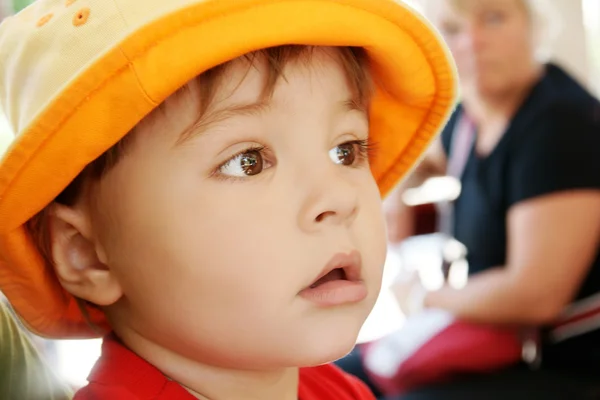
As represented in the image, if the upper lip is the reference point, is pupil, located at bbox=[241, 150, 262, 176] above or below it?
above

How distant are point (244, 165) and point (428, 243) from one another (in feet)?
3.59

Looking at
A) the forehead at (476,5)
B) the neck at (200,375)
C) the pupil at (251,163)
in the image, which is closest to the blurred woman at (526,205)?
the forehead at (476,5)

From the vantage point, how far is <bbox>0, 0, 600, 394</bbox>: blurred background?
1.18 meters

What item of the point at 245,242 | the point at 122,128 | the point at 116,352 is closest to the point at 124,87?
the point at 122,128

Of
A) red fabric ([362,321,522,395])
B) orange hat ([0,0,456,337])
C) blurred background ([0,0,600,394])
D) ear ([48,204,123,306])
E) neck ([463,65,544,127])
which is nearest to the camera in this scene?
orange hat ([0,0,456,337])

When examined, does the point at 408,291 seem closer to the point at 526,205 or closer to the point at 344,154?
the point at 526,205

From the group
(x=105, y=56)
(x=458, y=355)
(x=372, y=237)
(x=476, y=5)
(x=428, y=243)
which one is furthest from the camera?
(x=428, y=243)

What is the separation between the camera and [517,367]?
134cm

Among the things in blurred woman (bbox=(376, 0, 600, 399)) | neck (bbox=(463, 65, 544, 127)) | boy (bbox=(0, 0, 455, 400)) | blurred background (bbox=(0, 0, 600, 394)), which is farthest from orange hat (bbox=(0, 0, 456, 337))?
neck (bbox=(463, 65, 544, 127))

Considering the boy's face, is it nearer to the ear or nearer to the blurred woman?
the ear

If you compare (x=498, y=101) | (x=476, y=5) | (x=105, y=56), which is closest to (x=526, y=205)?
(x=498, y=101)

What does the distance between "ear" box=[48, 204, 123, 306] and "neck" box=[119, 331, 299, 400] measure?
0.16 ft

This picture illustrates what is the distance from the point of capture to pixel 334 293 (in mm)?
570

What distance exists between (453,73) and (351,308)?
0.25m
